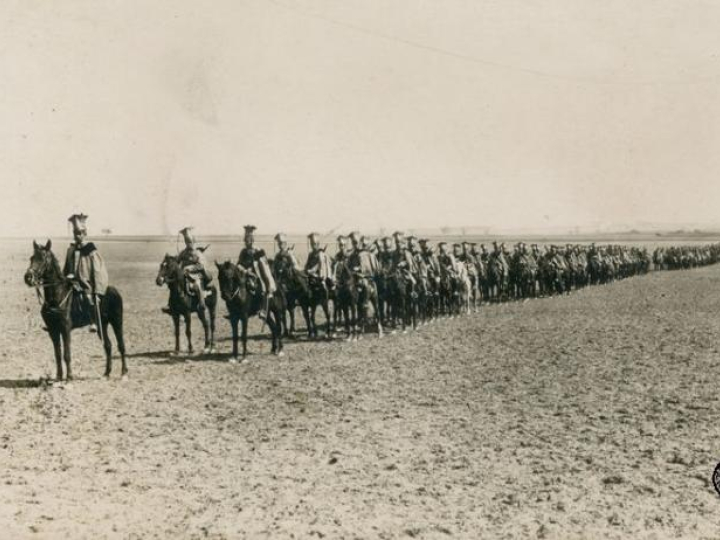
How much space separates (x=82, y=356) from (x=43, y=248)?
15.8ft

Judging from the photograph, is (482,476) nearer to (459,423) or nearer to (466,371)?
(459,423)

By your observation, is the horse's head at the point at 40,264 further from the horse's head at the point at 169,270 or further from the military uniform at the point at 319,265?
the military uniform at the point at 319,265

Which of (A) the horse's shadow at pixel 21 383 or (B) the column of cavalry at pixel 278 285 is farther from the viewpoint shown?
(B) the column of cavalry at pixel 278 285

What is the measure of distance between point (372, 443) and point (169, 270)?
25.9ft

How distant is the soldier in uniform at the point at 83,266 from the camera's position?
12.1 m

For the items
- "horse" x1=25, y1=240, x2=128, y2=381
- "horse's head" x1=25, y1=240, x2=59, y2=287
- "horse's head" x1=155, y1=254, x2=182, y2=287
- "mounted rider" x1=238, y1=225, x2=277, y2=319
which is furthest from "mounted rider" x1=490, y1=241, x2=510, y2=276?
"horse's head" x1=25, y1=240, x2=59, y2=287

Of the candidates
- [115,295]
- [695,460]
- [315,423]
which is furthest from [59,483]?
[695,460]

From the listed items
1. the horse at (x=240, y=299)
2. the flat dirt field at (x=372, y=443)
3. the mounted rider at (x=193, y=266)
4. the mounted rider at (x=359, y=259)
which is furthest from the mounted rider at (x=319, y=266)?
the mounted rider at (x=193, y=266)

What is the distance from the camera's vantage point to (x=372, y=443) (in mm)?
8602

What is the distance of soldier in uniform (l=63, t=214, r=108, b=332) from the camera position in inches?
477

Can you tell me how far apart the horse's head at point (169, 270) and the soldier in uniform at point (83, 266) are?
2425 mm

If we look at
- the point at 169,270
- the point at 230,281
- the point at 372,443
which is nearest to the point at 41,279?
the point at 169,270

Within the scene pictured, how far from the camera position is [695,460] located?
25.1 ft

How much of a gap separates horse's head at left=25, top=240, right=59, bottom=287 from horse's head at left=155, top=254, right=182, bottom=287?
3.20m
